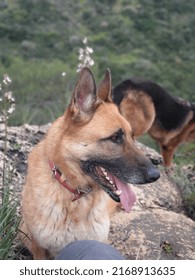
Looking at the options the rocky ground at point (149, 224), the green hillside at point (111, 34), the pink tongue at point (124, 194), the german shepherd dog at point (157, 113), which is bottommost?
the green hillside at point (111, 34)

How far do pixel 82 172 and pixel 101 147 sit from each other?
0.26 m

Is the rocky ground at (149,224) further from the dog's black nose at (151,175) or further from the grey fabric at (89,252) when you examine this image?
the grey fabric at (89,252)

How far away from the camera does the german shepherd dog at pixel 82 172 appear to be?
347 cm

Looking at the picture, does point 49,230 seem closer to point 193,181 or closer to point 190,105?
point 193,181

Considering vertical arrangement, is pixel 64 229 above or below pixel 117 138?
below

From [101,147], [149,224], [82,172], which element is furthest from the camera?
[149,224]

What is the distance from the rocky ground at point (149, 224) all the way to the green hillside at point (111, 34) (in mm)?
23459

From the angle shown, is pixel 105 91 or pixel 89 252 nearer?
pixel 89 252

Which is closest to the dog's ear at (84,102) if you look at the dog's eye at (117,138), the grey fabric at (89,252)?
the dog's eye at (117,138)

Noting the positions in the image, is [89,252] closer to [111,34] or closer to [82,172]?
[82,172]

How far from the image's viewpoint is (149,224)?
186 inches

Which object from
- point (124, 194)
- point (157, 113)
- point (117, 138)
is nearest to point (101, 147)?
point (117, 138)
